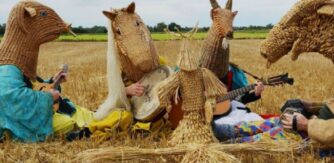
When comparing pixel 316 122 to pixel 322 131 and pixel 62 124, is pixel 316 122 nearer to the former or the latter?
pixel 322 131

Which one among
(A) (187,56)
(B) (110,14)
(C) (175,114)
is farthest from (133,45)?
(A) (187,56)

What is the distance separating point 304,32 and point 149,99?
65.4 inches

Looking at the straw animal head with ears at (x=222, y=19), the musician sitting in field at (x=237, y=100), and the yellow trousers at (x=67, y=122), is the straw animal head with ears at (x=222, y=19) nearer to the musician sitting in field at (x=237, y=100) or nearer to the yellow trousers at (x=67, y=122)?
the musician sitting in field at (x=237, y=100)

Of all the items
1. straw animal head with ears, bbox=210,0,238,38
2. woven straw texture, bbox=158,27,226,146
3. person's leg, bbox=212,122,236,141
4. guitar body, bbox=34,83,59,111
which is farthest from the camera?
guitar body, bbox=34,83,59,111

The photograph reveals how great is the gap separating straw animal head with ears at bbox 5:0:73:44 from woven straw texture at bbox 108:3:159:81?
23.2 inches

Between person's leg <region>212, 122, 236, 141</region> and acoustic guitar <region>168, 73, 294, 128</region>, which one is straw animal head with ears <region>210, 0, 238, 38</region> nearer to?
acoustic guitar <region>168, 73, 294, 128</region>

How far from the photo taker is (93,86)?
791cm

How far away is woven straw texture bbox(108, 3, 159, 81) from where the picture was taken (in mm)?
4645

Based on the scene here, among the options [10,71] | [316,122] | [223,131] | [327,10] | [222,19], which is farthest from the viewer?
[10,71]

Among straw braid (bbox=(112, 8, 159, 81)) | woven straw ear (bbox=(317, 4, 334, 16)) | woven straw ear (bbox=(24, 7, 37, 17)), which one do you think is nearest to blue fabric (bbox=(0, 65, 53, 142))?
woven straw ear (bbox=(24, 7, 37, 17))

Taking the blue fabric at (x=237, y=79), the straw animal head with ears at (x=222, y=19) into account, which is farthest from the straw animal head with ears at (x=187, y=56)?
the blue fabric at (x=237, y=79)

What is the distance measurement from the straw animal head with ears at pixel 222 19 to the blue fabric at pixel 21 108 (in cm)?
160

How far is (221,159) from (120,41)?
69.8 inches

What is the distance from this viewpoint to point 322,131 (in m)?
3.43
